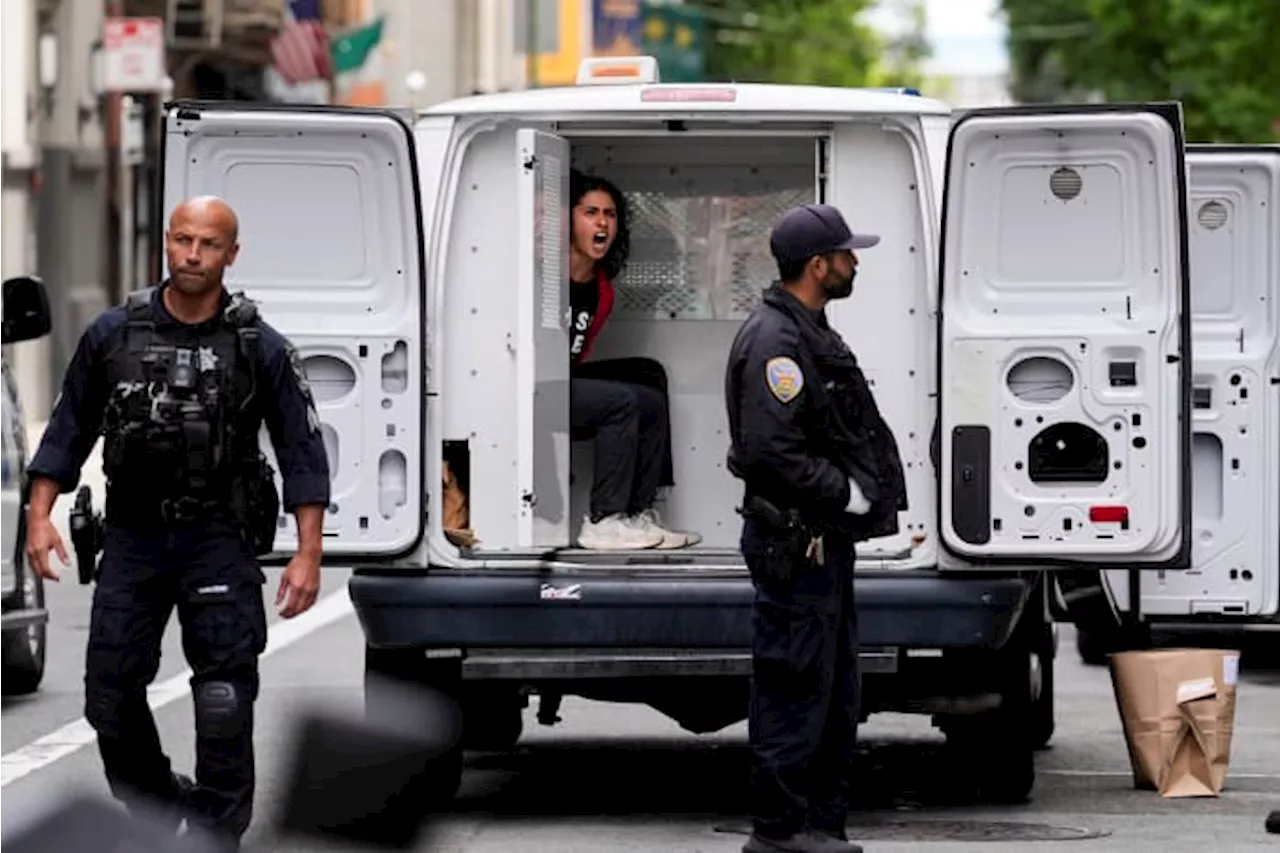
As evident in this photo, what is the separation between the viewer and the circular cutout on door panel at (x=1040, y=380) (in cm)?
1083

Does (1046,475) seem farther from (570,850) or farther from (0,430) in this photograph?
(0,430)

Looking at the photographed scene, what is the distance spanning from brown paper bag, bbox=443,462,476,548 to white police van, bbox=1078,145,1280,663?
2.24m

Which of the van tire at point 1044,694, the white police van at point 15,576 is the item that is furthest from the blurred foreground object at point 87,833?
the white police van at point 15,576

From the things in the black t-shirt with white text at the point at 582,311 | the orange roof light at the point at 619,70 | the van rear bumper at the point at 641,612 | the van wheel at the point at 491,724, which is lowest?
the van wheel at the point at 491,724

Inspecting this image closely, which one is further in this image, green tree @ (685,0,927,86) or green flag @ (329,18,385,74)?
green tree @ (685,0,927,86)

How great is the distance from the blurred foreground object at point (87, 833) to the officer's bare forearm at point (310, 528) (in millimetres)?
5637

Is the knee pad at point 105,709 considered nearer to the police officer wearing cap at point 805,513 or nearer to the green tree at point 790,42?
the police officer wearing cap at point 805,513

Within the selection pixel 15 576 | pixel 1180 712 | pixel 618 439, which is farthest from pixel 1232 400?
pixel 15 576

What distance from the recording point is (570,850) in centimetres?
1027

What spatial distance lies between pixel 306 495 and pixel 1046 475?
280 centimetres

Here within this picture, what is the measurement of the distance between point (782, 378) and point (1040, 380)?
1516mm

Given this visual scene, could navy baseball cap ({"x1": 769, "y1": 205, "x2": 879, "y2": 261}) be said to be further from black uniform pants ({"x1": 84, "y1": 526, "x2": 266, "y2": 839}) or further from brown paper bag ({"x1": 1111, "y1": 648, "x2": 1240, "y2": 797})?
brown paper bag ({"x1": 1111, "y1": 648, "x2": 1240, "y2": 797})

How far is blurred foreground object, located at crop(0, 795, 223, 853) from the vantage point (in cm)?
322

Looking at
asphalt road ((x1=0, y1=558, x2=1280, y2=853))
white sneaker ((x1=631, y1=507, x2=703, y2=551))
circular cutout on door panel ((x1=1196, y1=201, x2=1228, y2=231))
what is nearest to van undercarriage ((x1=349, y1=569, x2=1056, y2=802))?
asphalt road ((x1=0, y1=558, x2=1280, y2=853))
